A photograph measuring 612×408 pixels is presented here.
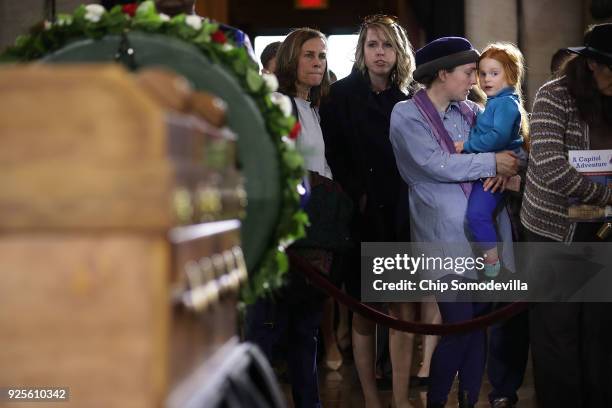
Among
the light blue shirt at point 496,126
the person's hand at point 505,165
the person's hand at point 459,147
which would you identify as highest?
the light blue shirt at point 496,126

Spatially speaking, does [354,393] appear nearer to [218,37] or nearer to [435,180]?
[435,180]

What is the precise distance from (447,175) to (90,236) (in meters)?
3.43

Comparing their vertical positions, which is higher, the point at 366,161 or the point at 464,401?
the point at 366,161

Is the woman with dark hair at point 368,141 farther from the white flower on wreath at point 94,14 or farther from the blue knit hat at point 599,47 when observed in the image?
the white flower on wreath at point 94,14

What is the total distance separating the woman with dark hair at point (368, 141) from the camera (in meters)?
5.44

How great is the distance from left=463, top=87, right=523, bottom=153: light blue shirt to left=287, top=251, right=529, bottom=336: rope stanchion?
785 mm

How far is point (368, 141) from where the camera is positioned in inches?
216

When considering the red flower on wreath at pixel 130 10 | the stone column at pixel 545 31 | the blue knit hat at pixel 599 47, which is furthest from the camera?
the stone column at pixel 545 31

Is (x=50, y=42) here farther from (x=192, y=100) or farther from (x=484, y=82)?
(x=484, y=82)

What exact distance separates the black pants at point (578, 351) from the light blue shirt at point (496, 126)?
1.85 feet

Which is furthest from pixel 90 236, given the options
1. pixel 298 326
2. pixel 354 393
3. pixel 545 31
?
pixel 545 31

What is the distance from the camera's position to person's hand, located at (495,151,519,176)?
Result: 4977mm

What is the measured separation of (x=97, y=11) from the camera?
8.78 feet

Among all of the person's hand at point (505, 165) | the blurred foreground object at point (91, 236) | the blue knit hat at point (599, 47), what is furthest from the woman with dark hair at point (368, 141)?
the blurred foreground object at point (91, 236)
